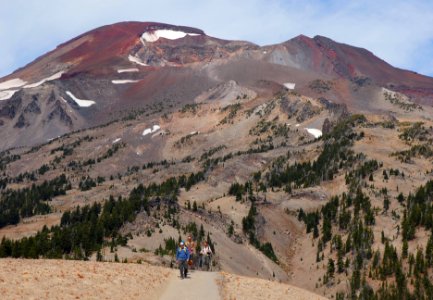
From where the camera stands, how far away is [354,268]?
376 ft

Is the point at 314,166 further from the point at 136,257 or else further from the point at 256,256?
the point at 136,257

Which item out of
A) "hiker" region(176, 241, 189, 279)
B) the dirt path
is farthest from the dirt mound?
"hiker" region(176, 241, 189, 279)

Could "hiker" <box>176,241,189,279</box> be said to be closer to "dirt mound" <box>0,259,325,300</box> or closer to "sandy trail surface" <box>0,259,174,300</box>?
"dirt mound" <box>0,259,325,300</box>

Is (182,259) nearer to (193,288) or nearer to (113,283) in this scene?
(193,288)

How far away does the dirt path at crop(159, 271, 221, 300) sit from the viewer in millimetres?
36938

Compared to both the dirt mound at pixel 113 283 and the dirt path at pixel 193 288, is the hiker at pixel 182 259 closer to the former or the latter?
the dirt path at pixel 193 288

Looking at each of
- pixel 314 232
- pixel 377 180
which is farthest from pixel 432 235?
pixel 377 180

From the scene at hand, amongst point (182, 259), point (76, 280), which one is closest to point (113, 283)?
point (76, 280)

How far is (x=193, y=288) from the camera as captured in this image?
129 ft

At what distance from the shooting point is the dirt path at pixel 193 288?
121 ft

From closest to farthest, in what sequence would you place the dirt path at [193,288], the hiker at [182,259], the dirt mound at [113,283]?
the dirt mound at [113,283]
the dirt path at [193,288]
the hiker at [182,259]

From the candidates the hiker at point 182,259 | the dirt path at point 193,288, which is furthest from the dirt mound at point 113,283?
the hiker at point 182,259

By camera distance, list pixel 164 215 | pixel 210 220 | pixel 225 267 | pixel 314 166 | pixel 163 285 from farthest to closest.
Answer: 1. pixel 314 166
2. pixel 210 220
3. pixel 164 215
4. pixel 225 267
5. pixel 163 285

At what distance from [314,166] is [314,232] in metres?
46.6
